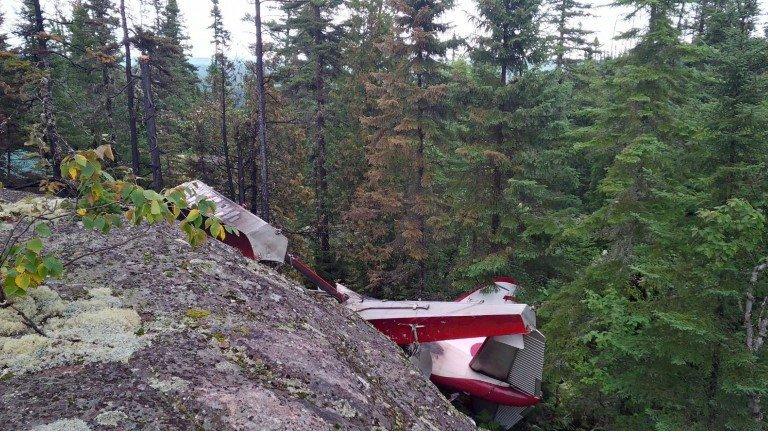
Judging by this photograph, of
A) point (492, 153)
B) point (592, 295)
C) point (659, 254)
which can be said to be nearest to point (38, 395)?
point (592, 295)

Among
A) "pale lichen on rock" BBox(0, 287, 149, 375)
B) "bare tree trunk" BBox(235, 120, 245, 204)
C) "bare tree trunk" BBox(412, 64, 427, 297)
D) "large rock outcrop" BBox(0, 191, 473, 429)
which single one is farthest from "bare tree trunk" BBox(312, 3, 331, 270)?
"pale lichen on rock" BBox(0, 287, 149, 375)

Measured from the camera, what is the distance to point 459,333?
945 cm

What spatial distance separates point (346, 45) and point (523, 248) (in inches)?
544

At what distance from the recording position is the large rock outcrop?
3398 mm

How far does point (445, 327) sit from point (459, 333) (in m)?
0.32

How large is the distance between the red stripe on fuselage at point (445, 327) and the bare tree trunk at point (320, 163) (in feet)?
41.7

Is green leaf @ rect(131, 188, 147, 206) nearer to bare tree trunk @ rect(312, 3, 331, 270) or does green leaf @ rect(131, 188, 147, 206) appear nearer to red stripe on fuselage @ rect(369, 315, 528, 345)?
red stripe on fuselage @ rect(369, 315, 528, 345)

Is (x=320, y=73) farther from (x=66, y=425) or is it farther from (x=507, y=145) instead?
(x=66, y=425)

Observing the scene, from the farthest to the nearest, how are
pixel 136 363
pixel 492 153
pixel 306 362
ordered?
pixel 492 153 < pixel 306 362 < pixel 136 363

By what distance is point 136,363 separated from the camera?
3852mm

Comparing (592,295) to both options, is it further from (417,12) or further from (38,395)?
(417,12)

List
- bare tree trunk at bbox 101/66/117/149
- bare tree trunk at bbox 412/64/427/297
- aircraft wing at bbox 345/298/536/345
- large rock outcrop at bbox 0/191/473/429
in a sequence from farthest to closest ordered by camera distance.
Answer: bare tree trunk at bbox 412/64/427/297, bare tree trunk at bbox 101/66/117/149, aircraft wing at bbox 345/298/536/345, large rock outcrop at bbox 0/191/473/429

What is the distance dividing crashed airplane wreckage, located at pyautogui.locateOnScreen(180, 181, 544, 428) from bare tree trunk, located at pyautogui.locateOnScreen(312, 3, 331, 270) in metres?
10.9

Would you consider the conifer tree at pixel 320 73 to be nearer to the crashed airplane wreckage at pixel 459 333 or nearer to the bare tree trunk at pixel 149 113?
the bare tree trunk at pixel 149 113
